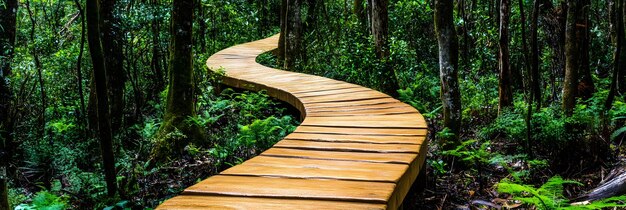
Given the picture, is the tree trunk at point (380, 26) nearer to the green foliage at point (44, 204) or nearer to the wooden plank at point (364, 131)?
the wooden plank at point (364, 131)

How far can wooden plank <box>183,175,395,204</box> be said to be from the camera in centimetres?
294

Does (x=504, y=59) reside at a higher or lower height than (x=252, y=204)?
higher

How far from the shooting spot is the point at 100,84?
446cm

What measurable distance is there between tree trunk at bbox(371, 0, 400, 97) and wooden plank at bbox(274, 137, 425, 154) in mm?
4779

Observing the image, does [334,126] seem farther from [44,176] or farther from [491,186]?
[44,176]

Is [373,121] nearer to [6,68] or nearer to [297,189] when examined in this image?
[297,189]

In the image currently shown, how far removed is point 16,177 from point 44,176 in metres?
0.37

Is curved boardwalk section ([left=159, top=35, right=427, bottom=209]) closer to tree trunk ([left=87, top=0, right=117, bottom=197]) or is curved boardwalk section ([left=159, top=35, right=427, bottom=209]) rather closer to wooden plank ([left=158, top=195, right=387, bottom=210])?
wooden plank ([left=158, top=195, right=387, bottom=210])

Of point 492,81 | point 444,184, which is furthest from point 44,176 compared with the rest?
point 492,81

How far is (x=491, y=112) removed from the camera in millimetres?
8008

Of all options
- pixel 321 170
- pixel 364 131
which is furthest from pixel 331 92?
pixel 321 170

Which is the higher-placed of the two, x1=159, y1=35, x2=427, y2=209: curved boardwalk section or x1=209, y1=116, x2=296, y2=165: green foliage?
x1=159, y1=35, x2=427, y2=209: curved boardwalk section

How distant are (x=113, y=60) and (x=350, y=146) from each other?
5571 millimetres

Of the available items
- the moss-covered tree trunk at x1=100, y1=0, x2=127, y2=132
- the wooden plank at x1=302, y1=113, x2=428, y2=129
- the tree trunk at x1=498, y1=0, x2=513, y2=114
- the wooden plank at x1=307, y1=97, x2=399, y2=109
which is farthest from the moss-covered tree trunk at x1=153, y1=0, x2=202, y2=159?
the tree trunk at x1=498, y1=0, x2=513, y2=114
